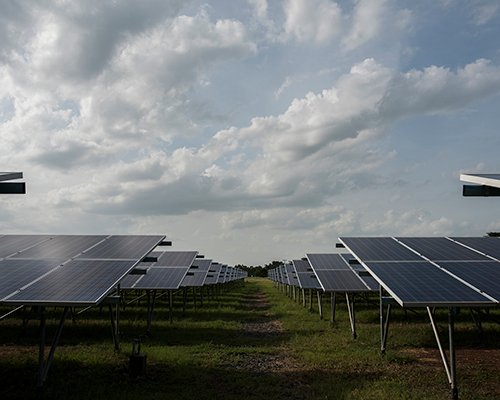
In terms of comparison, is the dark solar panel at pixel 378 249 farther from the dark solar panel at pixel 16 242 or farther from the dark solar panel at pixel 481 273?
the dark solar panel at pixel 16 242

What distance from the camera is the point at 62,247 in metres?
16.8

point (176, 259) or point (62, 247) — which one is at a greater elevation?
point (62, 247)

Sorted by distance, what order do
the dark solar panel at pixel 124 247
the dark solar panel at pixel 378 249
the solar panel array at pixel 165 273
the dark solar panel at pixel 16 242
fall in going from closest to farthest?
the dark solar panel at pixel 124 247, the dark solar panel at pixel 378 249, the dark solar panel at pixel 16 242, the solar panel array at pixel 165 273

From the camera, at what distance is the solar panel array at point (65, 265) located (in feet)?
35.1

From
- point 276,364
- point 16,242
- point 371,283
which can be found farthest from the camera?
point 371,283

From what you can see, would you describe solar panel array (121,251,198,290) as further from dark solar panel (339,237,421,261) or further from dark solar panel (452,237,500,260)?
dark solar panel (452,237,500,260)

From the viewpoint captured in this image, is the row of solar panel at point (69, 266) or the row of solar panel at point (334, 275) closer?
the row of solar panel at point (69, 266)

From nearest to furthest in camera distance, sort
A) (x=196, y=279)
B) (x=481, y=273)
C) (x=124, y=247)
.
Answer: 1. (x=481, y=273)
2. (x=124, y=247)
3. (x=196, y=279)

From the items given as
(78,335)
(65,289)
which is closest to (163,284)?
(78,335)

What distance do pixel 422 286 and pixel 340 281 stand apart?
1052cm

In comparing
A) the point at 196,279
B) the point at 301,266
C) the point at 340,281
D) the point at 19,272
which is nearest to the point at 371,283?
the point at 340,281

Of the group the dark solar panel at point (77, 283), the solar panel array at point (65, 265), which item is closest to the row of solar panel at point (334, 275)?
the solar panel array at point (65, 265)

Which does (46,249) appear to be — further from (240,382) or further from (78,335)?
(240,382)

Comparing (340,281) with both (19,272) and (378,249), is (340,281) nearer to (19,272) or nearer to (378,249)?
(378,249)
